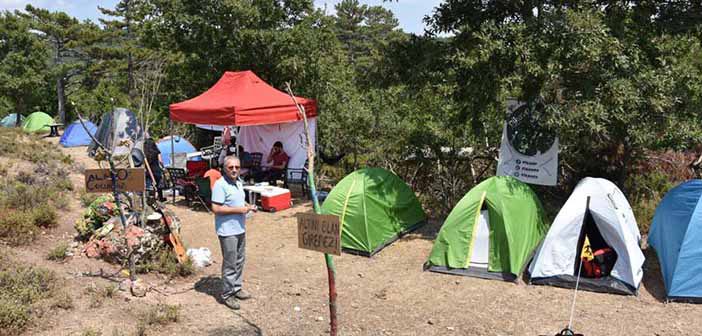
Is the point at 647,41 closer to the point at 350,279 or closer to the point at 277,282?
the point at 350,279

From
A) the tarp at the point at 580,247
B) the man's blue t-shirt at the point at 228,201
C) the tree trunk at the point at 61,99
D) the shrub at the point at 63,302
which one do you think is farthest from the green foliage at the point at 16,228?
the tree trunk at the point at 61,99

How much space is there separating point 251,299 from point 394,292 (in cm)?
161

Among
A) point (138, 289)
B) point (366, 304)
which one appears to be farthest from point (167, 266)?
point (366, 304)

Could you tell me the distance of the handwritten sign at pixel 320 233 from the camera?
396cm

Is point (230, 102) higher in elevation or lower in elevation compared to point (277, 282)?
higher

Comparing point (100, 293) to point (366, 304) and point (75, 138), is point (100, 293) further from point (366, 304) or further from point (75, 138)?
point (75, 138)

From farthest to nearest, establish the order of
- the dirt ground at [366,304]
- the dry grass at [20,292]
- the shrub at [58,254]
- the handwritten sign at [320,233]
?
1. the shrub at [58,254]
2. the dirt ground at [366,304]
3. the dry grass at [20,292]
4. the handwritten sign at [320,233]

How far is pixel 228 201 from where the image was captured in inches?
215

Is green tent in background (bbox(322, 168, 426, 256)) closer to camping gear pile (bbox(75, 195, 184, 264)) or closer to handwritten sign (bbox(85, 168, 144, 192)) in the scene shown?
camping gear pile (bbox(75, 195, 184, 264))

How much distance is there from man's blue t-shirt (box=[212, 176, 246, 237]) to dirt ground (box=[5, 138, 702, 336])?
836 mm

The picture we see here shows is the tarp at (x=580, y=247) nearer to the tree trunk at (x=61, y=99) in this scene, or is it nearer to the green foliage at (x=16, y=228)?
the green foliage at (x=16, y=228)

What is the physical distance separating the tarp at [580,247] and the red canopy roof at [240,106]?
6296mm

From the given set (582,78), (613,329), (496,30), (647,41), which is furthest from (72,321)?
(647,41)

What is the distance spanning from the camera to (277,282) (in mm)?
6562
